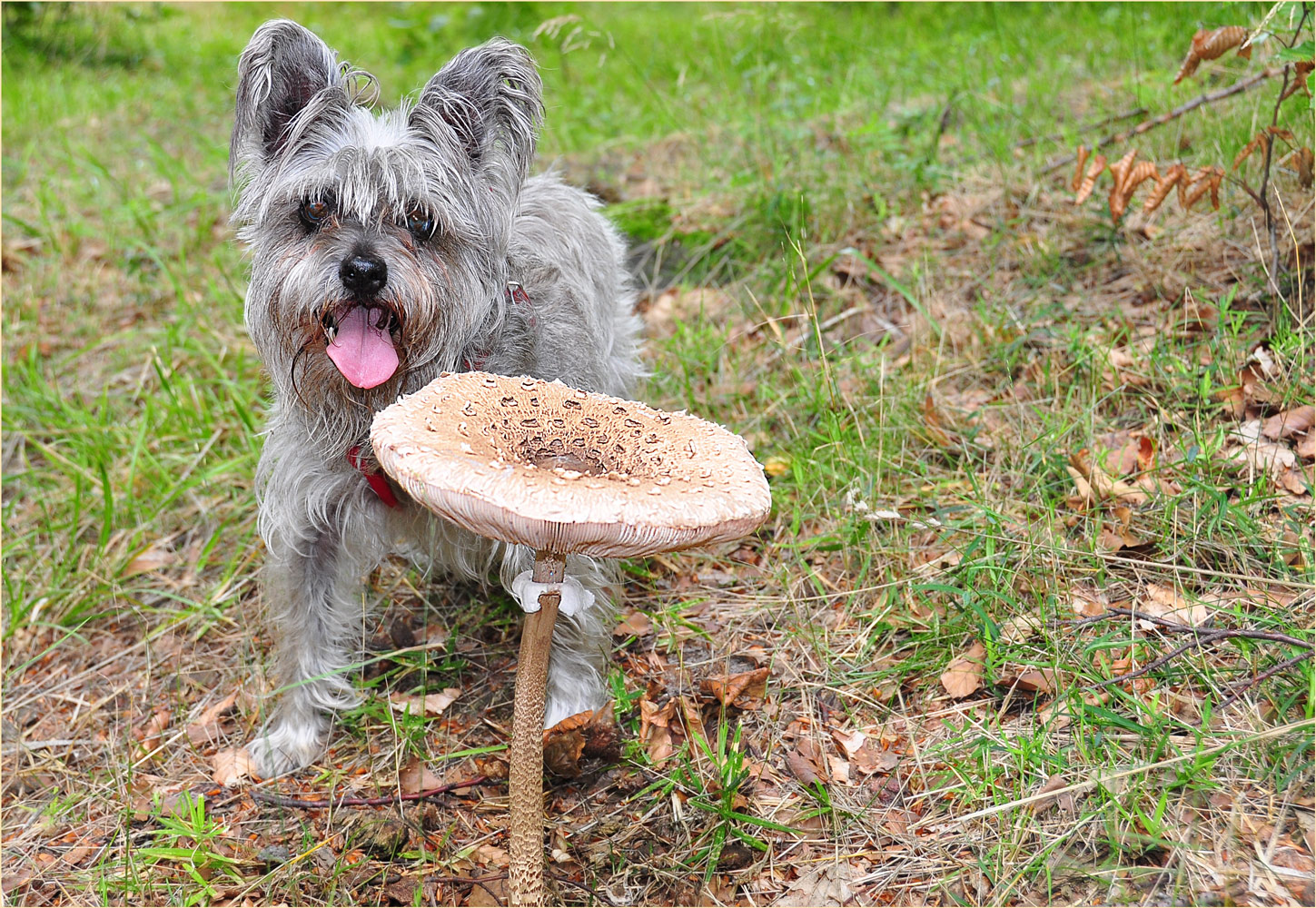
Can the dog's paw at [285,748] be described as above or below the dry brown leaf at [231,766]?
above

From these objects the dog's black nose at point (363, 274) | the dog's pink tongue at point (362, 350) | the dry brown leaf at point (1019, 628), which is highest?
the dog's black nose at point (363, 274)

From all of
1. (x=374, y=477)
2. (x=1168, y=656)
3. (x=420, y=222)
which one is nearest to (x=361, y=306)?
(x=420, y=222)

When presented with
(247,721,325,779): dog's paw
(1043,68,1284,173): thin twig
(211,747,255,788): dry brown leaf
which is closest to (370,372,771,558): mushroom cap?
(247,721,325,779): dog's paw

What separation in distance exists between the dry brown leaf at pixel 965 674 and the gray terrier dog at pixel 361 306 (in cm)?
117

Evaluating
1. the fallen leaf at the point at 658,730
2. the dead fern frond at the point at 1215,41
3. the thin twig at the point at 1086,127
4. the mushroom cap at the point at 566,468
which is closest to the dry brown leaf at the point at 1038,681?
the fallen leaf at the point at 658,730

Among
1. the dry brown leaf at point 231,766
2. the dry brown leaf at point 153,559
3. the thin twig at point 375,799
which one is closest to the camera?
the thin twig at point 375,799

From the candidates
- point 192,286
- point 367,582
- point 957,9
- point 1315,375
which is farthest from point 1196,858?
point 957,9

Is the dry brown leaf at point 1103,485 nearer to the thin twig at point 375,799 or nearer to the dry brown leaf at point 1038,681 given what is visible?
the dry brown leaf at point 1038,681

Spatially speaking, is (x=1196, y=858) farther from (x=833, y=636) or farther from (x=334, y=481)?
(x=334, y=481)

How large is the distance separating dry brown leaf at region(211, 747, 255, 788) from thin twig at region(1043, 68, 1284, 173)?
449 centimetres

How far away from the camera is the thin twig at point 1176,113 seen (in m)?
4.77

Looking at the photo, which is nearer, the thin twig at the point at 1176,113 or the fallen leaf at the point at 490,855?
the fallen leaf at the point at 490,855

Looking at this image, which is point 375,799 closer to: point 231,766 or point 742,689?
point 231,766

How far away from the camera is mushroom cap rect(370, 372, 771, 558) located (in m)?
1.95
